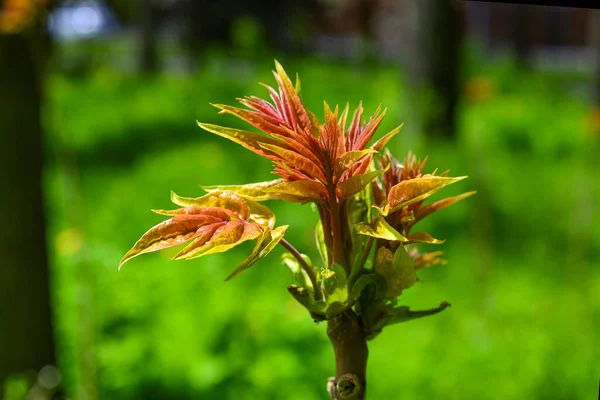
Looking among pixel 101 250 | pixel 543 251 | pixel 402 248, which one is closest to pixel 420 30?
pixel 543 251

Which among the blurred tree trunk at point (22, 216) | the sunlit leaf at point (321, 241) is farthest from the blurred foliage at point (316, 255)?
the sunlit leaf at point (321, 241)

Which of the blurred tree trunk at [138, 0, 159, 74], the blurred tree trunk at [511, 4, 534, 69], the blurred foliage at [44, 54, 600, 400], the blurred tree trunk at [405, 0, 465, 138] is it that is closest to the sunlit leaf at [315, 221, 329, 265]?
the blurred foliage at [44, 54, 600, 400]

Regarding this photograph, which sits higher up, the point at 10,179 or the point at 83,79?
the point at 10,179

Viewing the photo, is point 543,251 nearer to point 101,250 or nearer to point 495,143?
point 495,143

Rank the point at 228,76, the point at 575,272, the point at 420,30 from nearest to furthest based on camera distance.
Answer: the point at 575,272 < the point at 420,30 < the point at 228,76

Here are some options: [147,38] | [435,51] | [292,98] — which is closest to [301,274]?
[292,98]
